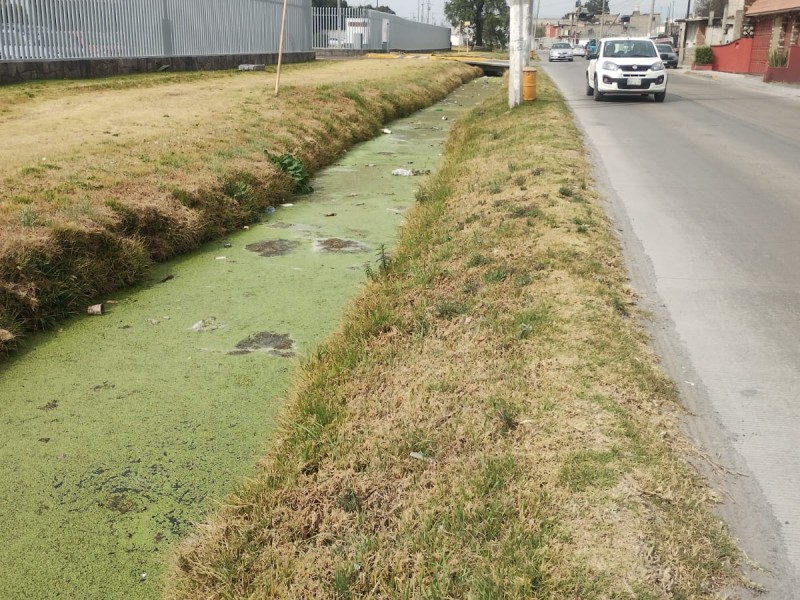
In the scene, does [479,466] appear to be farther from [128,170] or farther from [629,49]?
[629,49]

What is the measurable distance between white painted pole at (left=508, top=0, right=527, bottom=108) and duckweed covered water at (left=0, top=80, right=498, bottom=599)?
982cm

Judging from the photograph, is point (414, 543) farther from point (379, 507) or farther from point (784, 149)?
point (784, 149)

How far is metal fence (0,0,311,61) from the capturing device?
17734mm

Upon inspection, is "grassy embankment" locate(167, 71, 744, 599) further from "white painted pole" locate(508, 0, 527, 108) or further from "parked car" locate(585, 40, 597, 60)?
"parked car" locate(585, 40, 597, 60)

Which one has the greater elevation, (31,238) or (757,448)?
(31,238)

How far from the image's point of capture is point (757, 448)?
3.57 meters

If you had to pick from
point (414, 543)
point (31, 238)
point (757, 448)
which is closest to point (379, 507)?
point (414, 543)

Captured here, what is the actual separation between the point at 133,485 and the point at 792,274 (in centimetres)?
518

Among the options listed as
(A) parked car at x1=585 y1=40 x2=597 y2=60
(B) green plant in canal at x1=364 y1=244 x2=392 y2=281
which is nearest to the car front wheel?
(A) parked car at x1=585 y1=40 x2=597 y2=60

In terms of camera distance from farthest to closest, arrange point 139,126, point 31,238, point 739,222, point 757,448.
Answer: point 139,126 < point 739,222 < point 31,238 < point 757,448

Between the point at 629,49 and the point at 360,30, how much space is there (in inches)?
992

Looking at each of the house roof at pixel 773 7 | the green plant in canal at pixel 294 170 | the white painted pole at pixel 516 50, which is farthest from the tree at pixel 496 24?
the green plant in canal at pixel 294 170

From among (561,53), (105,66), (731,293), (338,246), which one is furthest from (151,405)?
(561,53)

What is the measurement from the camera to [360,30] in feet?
140
